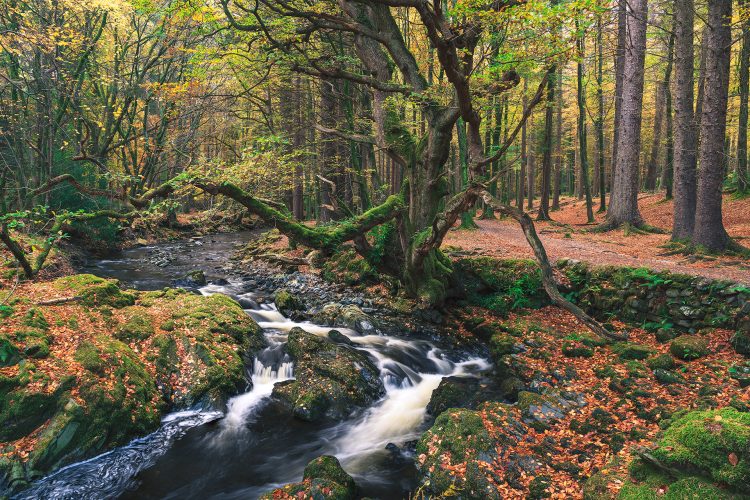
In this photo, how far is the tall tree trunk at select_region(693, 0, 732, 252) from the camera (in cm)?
904

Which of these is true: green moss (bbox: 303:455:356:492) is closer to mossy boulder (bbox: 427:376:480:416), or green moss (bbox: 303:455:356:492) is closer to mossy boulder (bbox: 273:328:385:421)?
mossy boulder (bbox: 273:328:385:421)

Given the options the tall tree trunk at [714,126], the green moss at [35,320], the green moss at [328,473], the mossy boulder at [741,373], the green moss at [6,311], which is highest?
the tall tree trunk at [714,126]

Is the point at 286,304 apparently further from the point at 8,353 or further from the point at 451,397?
the point at 8,353

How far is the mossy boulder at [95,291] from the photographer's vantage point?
7.98m

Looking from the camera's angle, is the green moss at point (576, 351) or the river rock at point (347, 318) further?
the river rock at point (347, 318)

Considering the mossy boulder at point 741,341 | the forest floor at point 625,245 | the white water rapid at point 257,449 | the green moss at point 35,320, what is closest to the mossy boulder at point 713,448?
the white water rapid at point 257,449

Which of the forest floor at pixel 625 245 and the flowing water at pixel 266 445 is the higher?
the forest floor at pixel 625 245

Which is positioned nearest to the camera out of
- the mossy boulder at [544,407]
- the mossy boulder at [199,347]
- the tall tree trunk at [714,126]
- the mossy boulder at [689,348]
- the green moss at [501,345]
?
the mossy boulder at [544,407]

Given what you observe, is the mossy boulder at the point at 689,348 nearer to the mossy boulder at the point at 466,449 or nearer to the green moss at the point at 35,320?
the mossy boulder at the point at 466,449

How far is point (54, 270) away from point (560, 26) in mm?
14567

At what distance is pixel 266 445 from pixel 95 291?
502 cm

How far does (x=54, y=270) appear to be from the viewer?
12062 mm

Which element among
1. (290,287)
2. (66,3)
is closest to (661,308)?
(290,287)

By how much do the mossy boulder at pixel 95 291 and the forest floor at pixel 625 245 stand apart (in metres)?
9.40
